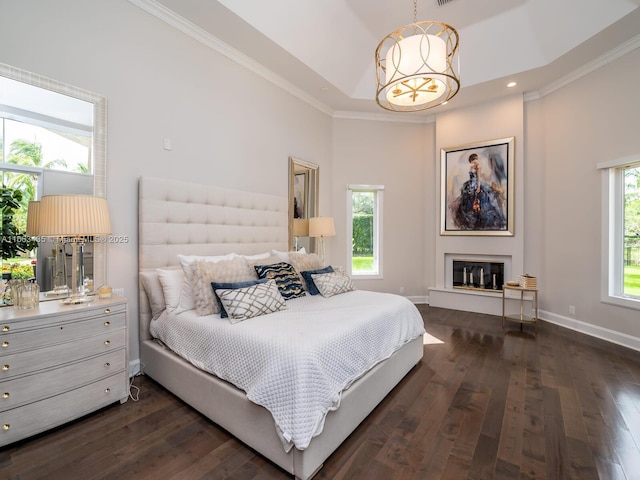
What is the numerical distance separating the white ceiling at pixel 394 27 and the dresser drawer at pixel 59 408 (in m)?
3.14

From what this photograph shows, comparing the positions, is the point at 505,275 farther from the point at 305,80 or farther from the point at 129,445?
the point at 129,445

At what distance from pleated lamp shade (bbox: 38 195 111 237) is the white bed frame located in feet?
1.86

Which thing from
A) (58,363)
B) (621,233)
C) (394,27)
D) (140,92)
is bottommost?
(58,363)

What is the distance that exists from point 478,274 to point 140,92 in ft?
17.1

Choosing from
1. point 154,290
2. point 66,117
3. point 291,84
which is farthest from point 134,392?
point 291,84

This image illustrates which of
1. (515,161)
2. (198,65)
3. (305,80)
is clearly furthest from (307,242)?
(515,161)

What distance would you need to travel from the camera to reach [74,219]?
1.95 metres

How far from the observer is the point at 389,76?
232cm

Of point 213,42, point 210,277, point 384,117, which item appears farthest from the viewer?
point 384,117

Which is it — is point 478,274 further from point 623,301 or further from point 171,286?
point 171,286

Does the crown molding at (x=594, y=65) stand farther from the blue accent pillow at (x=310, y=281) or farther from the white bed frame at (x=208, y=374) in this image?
the blue accent pillow at (x=310, y=281)

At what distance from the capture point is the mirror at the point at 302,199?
4273mm

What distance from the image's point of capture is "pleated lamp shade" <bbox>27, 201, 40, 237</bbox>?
1960mm

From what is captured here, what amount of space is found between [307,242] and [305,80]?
7.53 ft
